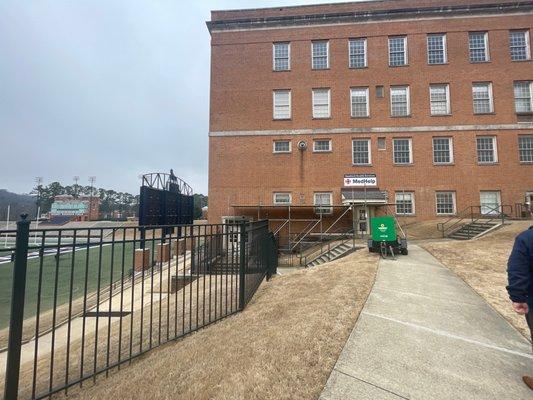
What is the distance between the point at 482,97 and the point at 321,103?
37.8 ft

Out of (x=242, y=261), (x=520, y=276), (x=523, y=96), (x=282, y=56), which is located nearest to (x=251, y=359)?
(x=242, y=261)

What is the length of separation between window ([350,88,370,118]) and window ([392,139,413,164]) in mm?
3133

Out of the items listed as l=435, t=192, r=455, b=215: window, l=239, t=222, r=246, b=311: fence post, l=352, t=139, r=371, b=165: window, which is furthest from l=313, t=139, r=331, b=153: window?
l=239, t=222, r=246, b=311: fence post

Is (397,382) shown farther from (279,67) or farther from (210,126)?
(279,67)

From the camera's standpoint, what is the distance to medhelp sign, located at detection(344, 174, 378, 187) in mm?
22188

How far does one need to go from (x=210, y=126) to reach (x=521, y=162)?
22.4m

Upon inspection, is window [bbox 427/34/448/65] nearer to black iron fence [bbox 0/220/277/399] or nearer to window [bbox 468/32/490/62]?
window [bbox 468/32/490/62]

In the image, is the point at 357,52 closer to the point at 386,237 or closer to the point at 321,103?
the point at 321,103

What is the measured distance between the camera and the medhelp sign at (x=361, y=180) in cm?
2219

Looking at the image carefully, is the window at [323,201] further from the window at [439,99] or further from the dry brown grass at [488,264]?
the window at [439,99]

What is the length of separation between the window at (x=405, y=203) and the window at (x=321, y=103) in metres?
8.01

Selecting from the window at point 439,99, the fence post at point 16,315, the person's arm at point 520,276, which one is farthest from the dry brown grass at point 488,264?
the window at point 439,99

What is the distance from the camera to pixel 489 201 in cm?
2162

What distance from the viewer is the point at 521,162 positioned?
2167 cm
